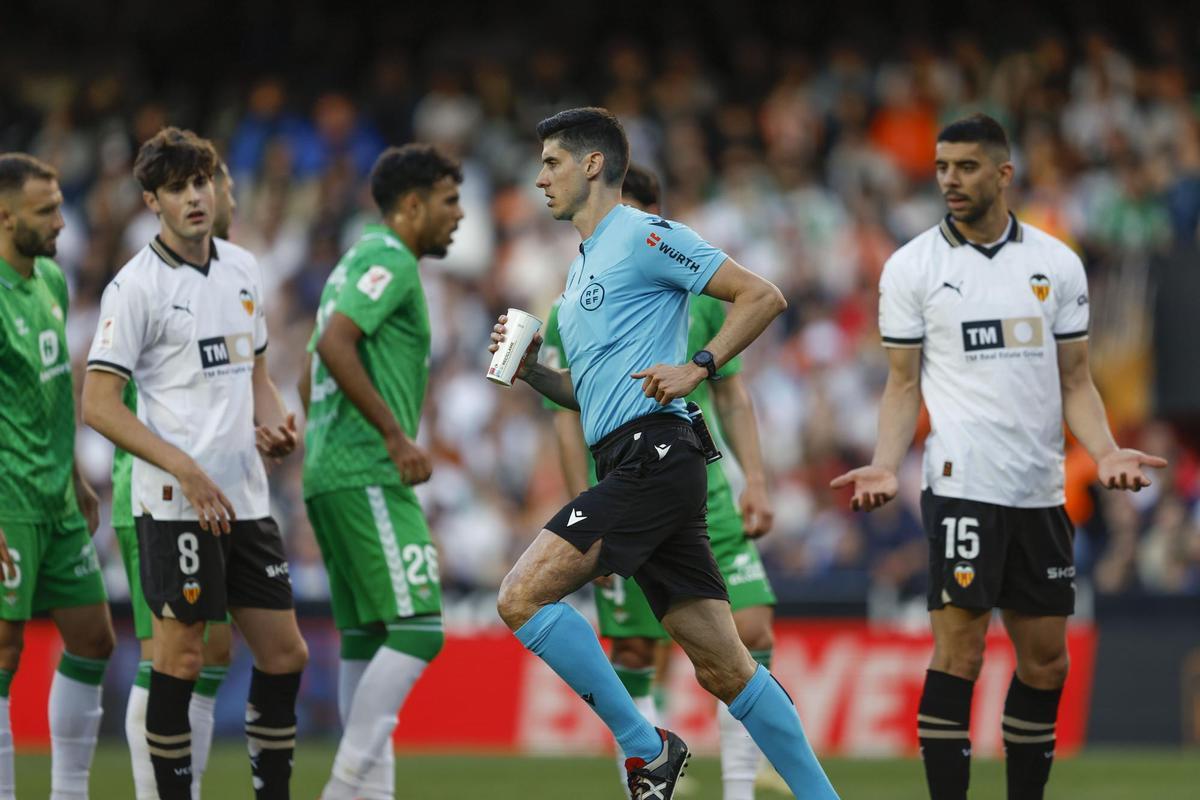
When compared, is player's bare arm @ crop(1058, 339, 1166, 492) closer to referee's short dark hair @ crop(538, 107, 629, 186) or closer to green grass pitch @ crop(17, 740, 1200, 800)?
referee's short dark hair @ crop(538, 107, 629, 186)

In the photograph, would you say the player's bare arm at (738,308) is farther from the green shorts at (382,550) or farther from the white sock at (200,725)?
the white sock at (200,725)

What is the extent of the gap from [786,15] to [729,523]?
14402 mm

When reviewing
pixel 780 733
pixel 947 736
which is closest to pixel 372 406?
pixel 780 733

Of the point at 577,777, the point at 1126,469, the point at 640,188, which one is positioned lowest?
the point at 577,777

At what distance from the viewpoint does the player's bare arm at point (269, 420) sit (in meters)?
8.08

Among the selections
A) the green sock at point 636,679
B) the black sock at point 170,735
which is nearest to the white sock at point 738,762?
the green sock at point 636,679

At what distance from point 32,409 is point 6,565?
721 millimetres

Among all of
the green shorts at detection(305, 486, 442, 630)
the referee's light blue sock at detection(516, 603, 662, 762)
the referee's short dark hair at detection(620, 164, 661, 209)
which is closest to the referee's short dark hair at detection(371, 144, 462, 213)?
the referee's short dark hair at detection(620, 164, 661, 209)

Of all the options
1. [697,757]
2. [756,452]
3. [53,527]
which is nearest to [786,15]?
[697,757]

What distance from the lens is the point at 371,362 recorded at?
841cm

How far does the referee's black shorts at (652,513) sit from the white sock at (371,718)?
1.62 meters

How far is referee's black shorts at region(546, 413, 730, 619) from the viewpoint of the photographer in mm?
6648

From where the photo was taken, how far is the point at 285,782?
7789 millimetres

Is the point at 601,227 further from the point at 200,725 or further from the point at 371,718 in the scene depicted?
the point at 200,725
